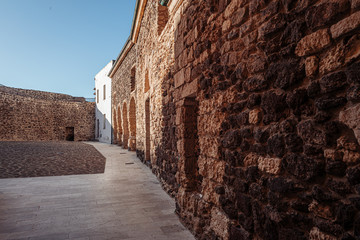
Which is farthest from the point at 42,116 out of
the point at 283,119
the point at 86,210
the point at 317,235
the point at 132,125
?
the point at 317,235

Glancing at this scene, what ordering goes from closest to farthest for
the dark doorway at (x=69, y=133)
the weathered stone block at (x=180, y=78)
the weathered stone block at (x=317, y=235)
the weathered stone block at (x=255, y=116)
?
the weathered stone block at (x=317, y=235)
the weathered stone block at (x=255, y=116)
the weathered stone block at (x=180, y=78)
the dark doorway at (x=69, y=133)

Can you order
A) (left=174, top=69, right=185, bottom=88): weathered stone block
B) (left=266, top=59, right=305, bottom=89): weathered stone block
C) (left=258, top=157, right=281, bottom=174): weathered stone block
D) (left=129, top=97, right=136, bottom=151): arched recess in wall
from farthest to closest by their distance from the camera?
(left=129, top=97, right=136, bottom=151): arched recess in wall → (left=174, top=69, right=185, bottom=88): weathered stone block → (left=258, top=157, right=281, bottom=174): weathered stone block → (left=266, top=59, right=305, bottom=89): weathered stone block

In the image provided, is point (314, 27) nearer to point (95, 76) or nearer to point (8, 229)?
point (8, 229)

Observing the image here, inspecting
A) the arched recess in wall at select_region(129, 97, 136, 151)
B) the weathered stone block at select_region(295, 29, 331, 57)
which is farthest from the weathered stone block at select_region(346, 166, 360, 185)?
the arched recess in wall at select_region(129, 97, 136, 151)

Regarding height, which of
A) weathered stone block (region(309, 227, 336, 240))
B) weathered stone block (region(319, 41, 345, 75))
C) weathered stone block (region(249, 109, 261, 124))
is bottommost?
weathered stone block (region(309, 227, 336, 240))

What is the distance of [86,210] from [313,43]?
370cm

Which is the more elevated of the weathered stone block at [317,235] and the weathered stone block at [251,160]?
the weathered stone block at [251,160]

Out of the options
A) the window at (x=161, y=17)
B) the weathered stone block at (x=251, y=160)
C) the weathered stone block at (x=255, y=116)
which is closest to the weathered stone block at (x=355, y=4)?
the weathered stone block at (x=255, y=116)

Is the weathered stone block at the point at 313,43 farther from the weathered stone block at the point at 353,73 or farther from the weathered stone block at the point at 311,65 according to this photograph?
the weathered stone block at the point at 353,73

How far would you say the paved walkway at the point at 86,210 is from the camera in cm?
295

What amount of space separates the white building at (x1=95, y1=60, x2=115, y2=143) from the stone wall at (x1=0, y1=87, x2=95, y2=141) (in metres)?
1.36

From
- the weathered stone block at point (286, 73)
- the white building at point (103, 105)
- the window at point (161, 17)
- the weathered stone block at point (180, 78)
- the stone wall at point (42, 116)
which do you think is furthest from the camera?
the white building at point (103, 105)

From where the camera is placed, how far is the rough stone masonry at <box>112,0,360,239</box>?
3.92 feet

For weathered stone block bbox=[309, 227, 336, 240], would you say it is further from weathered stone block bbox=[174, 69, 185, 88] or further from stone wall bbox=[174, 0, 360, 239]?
weathered stone block bbox=[174, 69, 185, 88]
